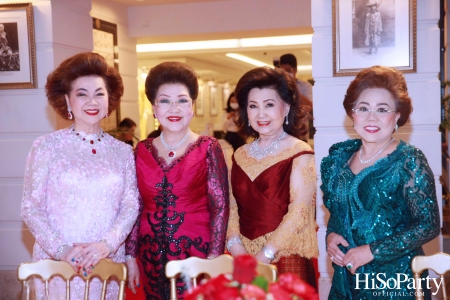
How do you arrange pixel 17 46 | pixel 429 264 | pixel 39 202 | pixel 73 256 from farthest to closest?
1. pixel 17 46
2. pixel 39 202
3. pixel 73 256
4. pixel 429 264

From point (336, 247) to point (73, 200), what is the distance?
1284 millimetres

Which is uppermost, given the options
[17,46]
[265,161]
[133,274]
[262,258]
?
[17,46]

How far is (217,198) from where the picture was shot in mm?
2684

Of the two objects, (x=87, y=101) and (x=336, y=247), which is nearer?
(x=336, y=247)

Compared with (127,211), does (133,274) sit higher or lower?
lower

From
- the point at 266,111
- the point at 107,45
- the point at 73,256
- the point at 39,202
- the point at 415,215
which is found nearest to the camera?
the point at 415,215

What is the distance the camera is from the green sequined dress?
2.18 m

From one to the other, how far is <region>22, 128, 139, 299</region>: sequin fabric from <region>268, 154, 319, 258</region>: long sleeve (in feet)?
2.48

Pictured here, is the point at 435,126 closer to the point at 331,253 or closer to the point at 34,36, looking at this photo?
the point at 331,253

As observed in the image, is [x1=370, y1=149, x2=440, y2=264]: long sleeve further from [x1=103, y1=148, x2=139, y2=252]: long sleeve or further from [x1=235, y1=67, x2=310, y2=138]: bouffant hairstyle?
[x1=103, y1=148, x2=139, y2=252]: long sleeve

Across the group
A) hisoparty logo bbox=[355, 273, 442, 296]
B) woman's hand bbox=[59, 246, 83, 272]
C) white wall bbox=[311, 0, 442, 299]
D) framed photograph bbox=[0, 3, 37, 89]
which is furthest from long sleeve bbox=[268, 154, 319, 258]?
framed photograph bbox=[0, 3, 37, 89]

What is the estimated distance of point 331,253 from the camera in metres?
2.41

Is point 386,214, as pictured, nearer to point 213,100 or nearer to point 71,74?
point 71,74

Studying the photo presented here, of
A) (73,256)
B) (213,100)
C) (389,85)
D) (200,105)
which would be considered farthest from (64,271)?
(213,100)
